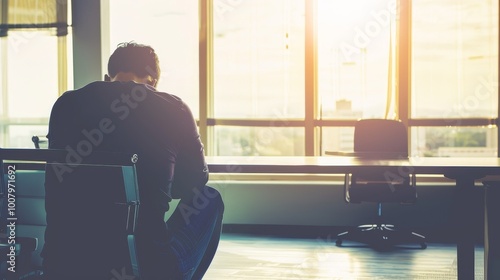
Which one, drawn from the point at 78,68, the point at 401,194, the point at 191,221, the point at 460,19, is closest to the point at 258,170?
the point at 191,221

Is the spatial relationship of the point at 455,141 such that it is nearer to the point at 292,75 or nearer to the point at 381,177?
the point at 381,177

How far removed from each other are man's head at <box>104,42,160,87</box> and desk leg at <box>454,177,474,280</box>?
1539 millimetres

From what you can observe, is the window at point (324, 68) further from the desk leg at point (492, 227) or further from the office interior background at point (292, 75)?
the desk leg at point (492, 227)

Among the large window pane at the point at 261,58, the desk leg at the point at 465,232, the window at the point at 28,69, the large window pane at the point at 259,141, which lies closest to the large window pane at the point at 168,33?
the large window pane at the point at 261,58

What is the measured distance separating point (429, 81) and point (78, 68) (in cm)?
332

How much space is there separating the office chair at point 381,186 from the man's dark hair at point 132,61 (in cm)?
291

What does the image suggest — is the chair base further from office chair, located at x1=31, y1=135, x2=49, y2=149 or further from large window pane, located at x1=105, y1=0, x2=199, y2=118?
office chair, located at x1=31, y1=135, x2=49, y2=149

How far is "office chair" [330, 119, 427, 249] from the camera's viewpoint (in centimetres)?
450

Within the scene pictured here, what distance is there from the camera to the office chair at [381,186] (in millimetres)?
4500

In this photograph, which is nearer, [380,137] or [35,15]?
[380,137]

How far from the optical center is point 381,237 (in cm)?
465

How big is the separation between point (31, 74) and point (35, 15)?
2.02 ft

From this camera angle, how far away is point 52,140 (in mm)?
1746

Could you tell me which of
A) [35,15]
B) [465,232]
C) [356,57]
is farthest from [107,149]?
[35,15]
